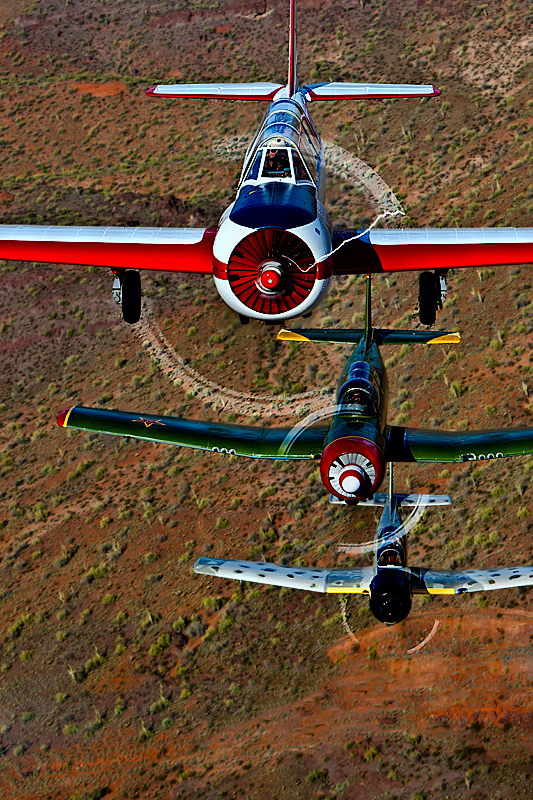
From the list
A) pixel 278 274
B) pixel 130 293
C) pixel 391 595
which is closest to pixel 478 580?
pixel 391 595

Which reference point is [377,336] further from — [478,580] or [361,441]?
[478,580]

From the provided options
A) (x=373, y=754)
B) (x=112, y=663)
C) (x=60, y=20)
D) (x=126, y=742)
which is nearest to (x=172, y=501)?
(x=112, y=663)

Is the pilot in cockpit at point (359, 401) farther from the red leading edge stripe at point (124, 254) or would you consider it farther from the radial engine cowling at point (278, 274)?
the red leading edge stripe at point (124, 254)

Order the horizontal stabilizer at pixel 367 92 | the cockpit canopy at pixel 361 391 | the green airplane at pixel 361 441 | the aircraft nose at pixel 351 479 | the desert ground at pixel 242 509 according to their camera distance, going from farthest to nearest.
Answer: the desert ground at pixel 242 509 < the horizontal stabilizer at pixel 367 92 < the cockpit canopy at pixel 361 391 < the green airplane at pixel 361 441 < the aircraft nose at pixel 351 479

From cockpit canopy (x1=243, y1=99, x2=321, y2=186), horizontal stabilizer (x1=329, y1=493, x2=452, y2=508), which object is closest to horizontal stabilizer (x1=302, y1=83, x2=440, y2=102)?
cockpit canopy (x1=243, y1=99, x2=321, y2=186)

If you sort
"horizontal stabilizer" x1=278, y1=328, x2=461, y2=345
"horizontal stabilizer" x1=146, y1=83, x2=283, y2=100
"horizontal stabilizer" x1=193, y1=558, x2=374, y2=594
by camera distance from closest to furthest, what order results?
"horizontal stabilizer" x1=193, y1=558, x2=374, y2=594, "horizontal stabilizer" x1=278, y1=328, x2=461, y2=345, "horizontal stabilizer" x1=146, y1=83, x2=283, y2=100

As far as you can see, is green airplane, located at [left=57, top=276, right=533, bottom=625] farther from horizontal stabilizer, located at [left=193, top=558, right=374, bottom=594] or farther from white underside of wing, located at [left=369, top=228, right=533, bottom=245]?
white underside of wing, located at [left=369, top=228, right=533, bottom=245]

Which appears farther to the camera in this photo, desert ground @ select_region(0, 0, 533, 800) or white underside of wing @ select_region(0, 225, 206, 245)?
Result: desert ground @ select_region(0, 0, 533, 800)

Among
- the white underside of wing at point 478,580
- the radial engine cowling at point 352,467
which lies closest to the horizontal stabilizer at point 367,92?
the radial engine cowling at point 352,467
